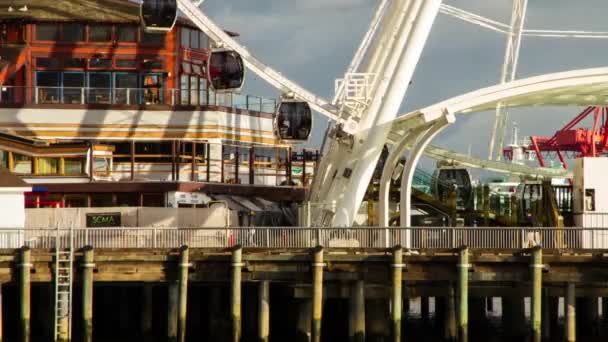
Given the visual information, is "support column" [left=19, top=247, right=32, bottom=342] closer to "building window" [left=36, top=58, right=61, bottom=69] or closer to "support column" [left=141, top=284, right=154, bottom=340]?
"support column" [left=141, top=284, right=154, bottom=340]

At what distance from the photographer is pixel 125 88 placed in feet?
286

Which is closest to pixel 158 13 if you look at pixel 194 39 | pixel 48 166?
pixel 48 166

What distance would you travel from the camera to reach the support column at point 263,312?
57319 mm

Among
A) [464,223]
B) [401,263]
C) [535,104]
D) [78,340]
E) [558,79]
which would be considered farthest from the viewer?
[464,223]

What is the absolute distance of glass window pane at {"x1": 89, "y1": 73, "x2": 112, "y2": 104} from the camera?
8669cm

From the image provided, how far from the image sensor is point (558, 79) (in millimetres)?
67375

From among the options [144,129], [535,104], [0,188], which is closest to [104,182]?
[144,129]

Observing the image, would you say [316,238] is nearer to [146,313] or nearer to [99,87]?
[146,313]

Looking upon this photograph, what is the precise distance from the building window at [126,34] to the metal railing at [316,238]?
25930mm

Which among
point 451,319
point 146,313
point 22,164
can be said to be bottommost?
point 146,313

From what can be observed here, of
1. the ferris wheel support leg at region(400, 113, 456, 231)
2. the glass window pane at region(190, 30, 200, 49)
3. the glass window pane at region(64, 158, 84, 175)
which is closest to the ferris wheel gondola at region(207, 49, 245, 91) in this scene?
the glass window pane at region(64, 158, 84, 175)

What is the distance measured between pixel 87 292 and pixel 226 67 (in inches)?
820

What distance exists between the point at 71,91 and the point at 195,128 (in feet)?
21.6

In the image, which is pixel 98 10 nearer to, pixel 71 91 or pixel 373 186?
pixel 71 91
